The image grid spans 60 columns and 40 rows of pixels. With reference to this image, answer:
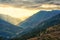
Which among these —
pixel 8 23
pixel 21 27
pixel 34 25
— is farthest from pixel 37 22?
pixel 8 23

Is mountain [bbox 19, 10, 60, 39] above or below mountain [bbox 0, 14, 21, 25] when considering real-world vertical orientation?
below

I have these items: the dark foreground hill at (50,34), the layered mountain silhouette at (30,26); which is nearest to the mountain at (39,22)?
the layered mountain silhouette at (30,26)

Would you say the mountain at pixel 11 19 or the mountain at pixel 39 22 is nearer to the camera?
the mountain at pixel 39 22

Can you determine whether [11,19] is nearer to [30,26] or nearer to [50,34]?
[30,26]

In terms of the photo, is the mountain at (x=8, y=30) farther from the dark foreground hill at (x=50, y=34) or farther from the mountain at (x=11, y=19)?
the dark foreground hill at (x=50, y=34)

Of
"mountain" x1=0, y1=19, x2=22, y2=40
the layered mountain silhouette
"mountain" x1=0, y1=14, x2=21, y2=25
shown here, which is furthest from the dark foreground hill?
"mountain" x1=0, y1=14, x2=21, y2=25

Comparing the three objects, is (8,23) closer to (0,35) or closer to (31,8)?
(0,35)

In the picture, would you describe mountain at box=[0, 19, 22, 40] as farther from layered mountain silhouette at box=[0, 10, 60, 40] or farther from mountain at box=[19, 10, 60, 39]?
mountain at box=[19, 10, 60, 39]

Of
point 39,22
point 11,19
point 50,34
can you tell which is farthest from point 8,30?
point 50,34
